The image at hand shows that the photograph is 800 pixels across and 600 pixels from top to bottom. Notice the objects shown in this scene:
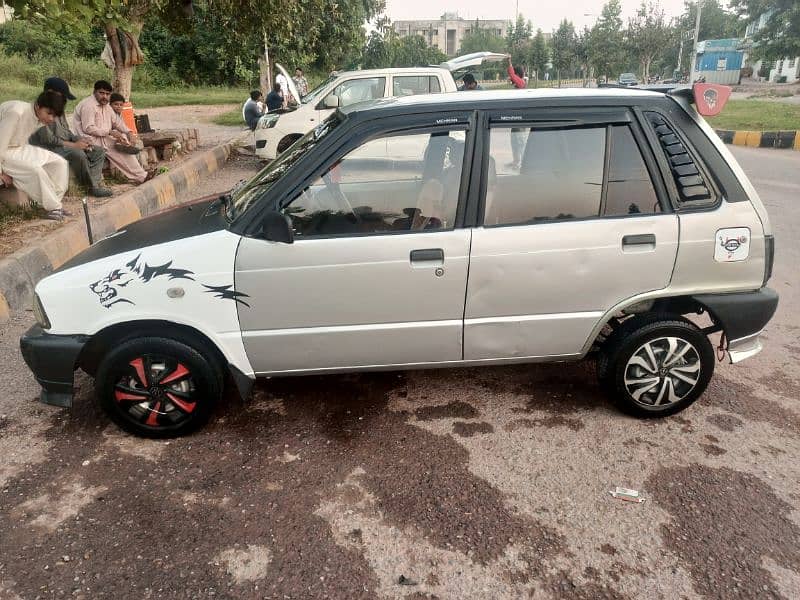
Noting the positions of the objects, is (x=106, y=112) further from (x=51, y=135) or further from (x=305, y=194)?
(x=305, y=194)

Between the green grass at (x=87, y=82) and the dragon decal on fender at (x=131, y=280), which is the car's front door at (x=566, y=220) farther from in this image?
the green grass at (x=87, y=82)

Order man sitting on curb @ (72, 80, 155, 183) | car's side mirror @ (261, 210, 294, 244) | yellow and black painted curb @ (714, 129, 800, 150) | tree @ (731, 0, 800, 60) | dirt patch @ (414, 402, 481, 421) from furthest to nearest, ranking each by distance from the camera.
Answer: tree @ (731, 0, 800, 60), yellow and black painted curb @ (714, 129, 800, 150), man sitting on curb @ (72, 80, 155, 183), dirt patch @ (414, 402, 481, 421), car's side mirror @ (261, 210, 294, 244)

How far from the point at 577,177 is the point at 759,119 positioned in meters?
18.6

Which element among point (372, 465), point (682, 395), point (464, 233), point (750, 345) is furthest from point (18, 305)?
point (750, 345)

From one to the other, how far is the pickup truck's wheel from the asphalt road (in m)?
0.12

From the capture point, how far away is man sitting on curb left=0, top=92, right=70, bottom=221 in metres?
6.46

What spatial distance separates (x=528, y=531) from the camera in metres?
2.60

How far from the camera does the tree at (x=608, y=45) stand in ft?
155

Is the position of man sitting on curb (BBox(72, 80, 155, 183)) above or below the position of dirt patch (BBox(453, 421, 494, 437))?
above

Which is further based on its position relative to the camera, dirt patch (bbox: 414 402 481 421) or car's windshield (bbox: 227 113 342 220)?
dirt patch (bbox: 414 402 481 421)

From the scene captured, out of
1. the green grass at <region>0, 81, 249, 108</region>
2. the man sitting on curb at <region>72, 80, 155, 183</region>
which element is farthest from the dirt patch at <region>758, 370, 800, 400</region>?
the green grass at <region>0, 81, 249, 108</region>

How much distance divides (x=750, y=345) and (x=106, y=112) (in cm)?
862

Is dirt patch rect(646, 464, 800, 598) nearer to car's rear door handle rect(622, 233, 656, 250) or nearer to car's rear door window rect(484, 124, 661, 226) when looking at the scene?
car's rear door handle rect(622, 233, 656, 250)

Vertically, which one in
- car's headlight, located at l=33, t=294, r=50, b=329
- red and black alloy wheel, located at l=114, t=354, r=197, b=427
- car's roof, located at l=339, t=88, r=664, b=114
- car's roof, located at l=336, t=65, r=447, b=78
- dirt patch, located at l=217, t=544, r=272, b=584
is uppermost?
car's roof, located at l=336, t=65, r=447, b=78
